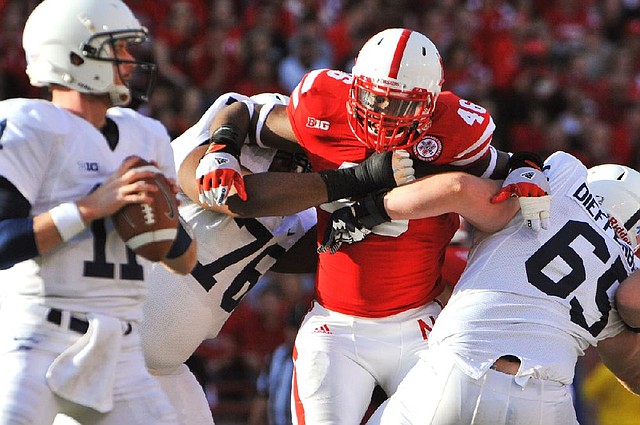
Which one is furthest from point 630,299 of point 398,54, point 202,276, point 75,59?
point 75,59

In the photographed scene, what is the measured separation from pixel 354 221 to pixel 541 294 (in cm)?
73

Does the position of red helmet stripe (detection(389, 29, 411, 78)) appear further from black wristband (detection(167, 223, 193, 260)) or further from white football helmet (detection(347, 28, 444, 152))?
black wristband (detection(167, 223, 193, 260))

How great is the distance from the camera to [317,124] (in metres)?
4.30

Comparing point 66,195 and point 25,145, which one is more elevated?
point 25,145

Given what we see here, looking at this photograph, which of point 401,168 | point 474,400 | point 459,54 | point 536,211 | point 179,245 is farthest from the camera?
point 459,54

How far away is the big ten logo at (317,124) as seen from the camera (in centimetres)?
430

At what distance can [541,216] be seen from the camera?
154 inches

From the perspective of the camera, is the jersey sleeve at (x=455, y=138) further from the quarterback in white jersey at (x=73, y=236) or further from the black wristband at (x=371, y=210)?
the quarterback in white jersey at (x=73, y=236)

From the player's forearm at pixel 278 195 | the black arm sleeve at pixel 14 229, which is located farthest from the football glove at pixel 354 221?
the black arm sleeve at pixel 14 229

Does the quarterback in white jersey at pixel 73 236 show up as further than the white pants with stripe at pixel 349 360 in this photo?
No

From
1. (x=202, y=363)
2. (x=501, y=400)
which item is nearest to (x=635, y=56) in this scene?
(x=202, y=363)

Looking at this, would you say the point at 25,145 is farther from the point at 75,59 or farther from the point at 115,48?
the point at 115,48

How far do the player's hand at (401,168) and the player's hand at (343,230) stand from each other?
0.23m

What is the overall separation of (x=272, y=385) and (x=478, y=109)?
3.28m
